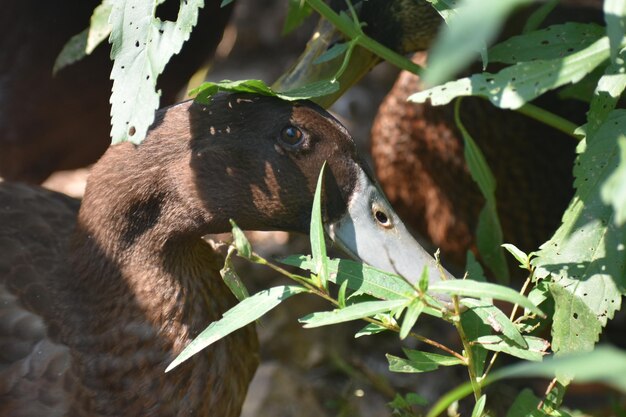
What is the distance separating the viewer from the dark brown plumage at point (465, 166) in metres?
3.13

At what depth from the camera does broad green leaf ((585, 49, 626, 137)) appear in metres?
1.75

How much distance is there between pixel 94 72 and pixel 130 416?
144cm

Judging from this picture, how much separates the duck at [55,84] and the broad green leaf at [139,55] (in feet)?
3.92

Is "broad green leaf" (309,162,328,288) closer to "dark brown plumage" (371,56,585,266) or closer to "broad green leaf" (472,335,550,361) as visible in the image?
"broad green leaf" (472,335,550,361)

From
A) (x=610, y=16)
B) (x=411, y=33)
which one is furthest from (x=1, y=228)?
(x=610, y=16)

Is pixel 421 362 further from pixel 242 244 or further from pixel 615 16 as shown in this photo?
pixel 615 16

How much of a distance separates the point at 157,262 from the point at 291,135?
0.41m

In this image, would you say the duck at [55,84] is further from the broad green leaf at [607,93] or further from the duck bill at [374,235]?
the broad green leaf at [607,93]

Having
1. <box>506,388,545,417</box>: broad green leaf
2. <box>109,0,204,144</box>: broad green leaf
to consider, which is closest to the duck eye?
<box>109,0,204,144</box>: broad green leaf

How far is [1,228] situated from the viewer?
2322mm

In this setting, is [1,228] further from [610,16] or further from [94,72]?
[610,16]

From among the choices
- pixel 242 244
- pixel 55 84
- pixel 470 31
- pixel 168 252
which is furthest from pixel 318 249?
pixel 55 84

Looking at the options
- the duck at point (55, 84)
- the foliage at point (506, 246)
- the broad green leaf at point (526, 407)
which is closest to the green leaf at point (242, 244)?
the foliage at point (506, 246)

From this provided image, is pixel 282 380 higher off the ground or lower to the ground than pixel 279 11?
lower
